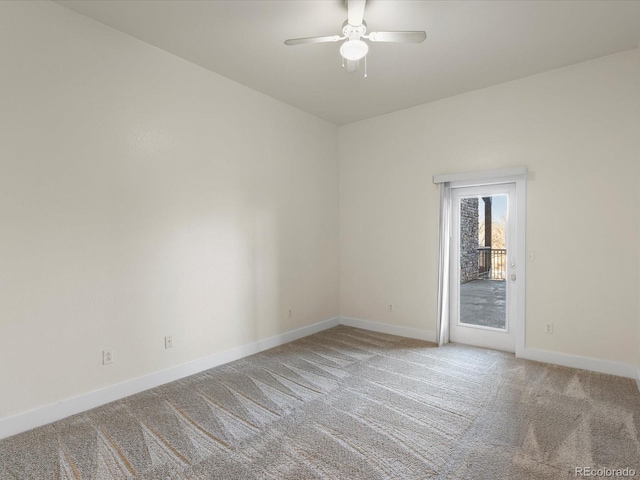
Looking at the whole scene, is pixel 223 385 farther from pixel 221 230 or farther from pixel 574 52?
pixel 574 52

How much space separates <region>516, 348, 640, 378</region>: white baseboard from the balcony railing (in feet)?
2.95

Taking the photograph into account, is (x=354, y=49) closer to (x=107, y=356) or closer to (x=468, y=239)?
(x=468, y=239)

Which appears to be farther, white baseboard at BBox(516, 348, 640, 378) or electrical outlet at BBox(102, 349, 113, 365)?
white baseboard at BBox(516, 348, 640, 378)

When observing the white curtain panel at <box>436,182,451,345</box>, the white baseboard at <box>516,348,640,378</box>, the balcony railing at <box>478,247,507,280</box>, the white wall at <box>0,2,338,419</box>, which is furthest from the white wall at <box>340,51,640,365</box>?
the white wall at <box>0,2,338,419</box>

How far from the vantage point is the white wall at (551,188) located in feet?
11.1

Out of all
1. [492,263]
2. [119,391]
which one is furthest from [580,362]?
[119,391]

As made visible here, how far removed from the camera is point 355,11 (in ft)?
8.00

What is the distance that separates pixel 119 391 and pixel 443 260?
3.79m

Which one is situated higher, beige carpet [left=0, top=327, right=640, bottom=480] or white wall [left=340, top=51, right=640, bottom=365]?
white wall [left=340, top=51, right=640, bottom=365]

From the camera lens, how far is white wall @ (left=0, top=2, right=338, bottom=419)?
8.27 ft

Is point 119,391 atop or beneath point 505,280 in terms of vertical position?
Answer: beneath

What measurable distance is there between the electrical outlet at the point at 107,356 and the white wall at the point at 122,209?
4cm

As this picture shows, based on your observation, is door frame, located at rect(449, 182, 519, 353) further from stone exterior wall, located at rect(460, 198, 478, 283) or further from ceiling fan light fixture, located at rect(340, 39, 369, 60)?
ceiling fan light fixture, located at rect(340, 39, 369, 60)

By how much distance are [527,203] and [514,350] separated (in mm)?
1749
